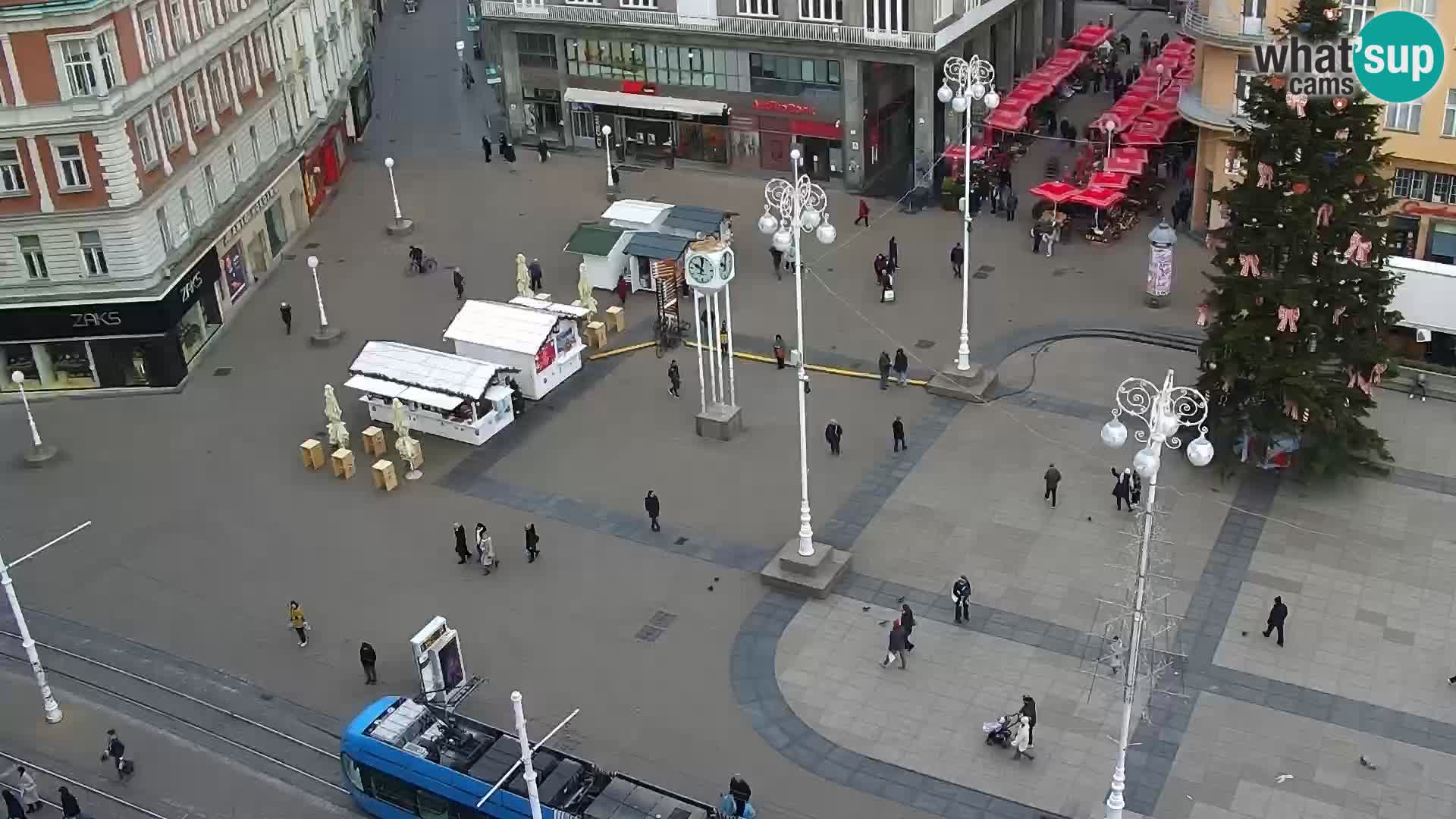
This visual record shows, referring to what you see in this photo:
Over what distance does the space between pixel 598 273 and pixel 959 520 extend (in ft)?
67.4

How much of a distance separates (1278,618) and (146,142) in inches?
1426

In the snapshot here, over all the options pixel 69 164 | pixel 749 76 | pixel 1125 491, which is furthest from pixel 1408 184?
pixel 69 164

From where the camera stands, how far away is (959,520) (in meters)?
39.8

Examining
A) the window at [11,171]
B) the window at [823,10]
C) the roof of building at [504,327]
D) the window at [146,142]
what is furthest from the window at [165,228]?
the window at [823,10]

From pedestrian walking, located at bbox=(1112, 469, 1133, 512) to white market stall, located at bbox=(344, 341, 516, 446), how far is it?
18.2 meters

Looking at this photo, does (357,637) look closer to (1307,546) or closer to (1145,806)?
(1145,806)

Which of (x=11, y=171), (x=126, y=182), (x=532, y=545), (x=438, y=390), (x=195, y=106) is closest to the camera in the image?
(x=532, y=545)

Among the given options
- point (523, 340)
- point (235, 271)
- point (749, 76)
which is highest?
point (749, 76)

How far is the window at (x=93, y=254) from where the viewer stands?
4719 cm

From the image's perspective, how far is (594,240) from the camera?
55094 mm

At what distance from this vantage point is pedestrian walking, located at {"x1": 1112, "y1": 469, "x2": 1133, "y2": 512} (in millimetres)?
38875

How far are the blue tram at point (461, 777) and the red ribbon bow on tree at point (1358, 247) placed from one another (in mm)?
21466

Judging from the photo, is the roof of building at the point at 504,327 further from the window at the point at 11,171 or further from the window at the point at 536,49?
the window at the point at 536,49

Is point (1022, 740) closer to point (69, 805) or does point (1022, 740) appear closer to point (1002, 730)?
point (1002, 730)
